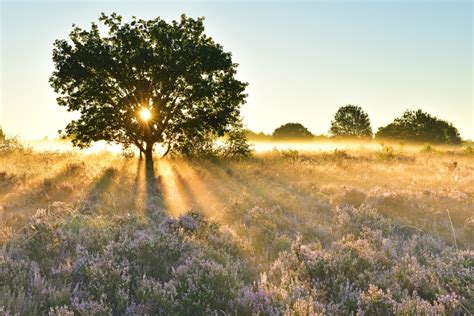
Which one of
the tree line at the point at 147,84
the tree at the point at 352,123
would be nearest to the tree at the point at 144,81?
the tree line at the point at 147,84

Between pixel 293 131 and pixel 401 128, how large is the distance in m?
19.3

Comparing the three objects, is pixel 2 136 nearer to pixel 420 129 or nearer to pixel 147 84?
pixel 147 84

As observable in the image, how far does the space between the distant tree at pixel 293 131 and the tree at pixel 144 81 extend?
56032 millimetres

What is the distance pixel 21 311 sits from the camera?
479 centimetres

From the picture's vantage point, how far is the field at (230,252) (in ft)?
17.1

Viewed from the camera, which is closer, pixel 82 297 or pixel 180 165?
pixel 82 297

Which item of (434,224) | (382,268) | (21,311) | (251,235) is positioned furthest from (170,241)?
(434,224)

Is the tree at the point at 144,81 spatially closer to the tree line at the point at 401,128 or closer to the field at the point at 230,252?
the field at the point at 230,252

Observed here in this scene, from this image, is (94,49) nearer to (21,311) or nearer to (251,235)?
(251,235)

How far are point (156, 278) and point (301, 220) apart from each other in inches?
204

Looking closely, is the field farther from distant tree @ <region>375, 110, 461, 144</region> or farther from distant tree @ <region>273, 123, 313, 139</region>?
distant tree @ <region>273, 123, 313, 139</region>

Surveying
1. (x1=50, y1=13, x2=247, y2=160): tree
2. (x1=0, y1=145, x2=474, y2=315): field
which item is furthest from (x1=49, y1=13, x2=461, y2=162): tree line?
(x1=0, y1=145, x2=474, y2=315): field

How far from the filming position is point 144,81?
2131cm

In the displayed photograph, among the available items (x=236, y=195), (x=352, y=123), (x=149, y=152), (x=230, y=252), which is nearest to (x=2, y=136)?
(x=149, y=152)
